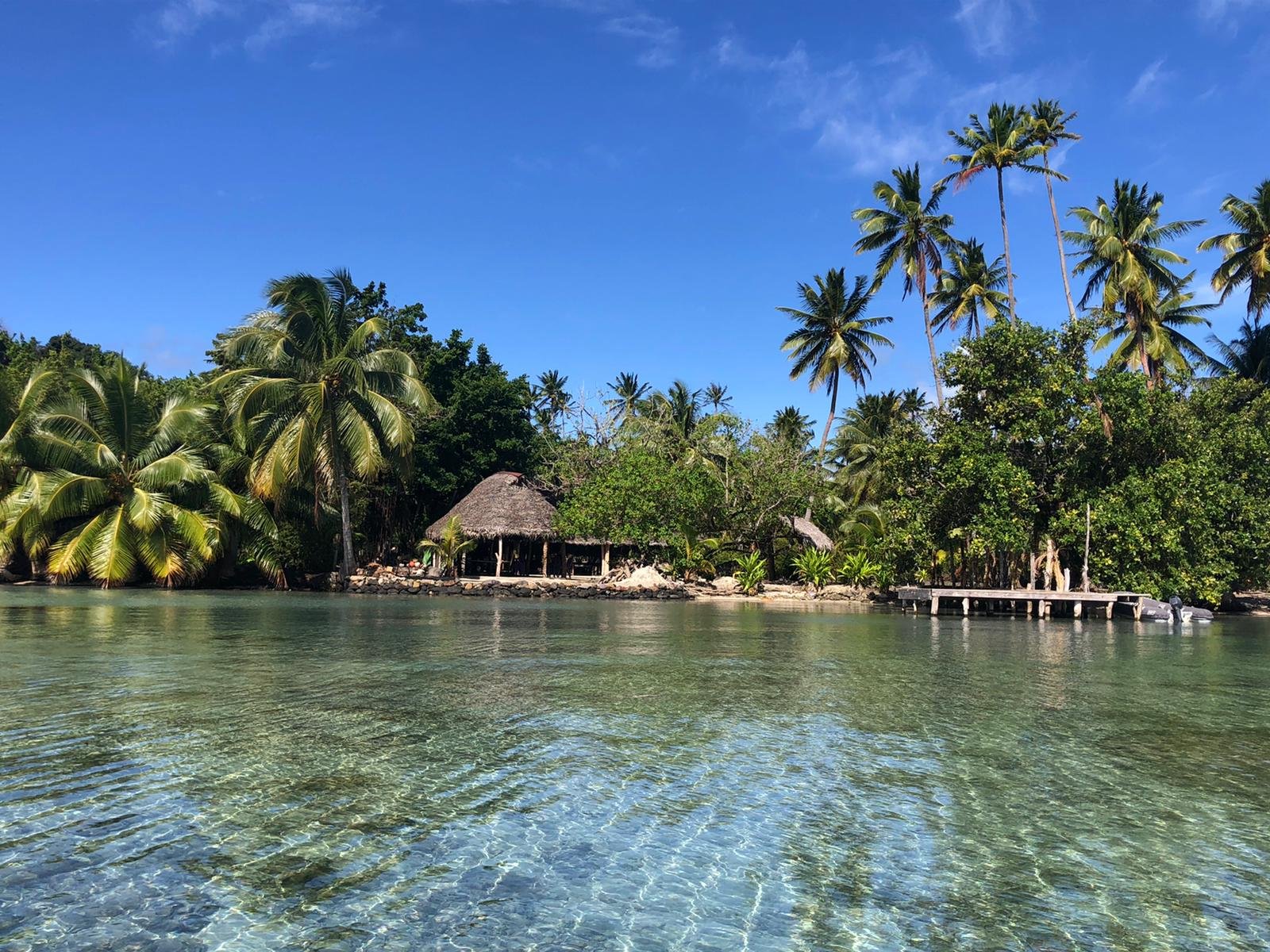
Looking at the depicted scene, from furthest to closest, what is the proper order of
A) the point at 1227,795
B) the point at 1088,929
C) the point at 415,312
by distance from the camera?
the point at 415,312 < the point at 1227,795 < the point at 1088,929

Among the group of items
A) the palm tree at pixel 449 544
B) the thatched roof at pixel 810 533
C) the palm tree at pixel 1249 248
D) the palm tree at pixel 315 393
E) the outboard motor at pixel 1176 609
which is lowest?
the outboard motor at pixel 1176 609

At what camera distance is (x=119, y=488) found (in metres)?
26.2

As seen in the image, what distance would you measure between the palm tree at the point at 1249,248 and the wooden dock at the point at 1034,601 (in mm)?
12945

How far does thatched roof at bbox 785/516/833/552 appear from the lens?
110 ft

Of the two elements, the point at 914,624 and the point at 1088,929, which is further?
the point at 914,624

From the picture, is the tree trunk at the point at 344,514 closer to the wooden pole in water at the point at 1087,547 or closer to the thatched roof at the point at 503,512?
the thatched roof at the point at 503,512

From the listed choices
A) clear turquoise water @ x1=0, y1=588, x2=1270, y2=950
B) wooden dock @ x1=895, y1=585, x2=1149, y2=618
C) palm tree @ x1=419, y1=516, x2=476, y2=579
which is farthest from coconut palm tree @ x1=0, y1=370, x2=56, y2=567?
wooden dock @ x1=895, y1=585, x2=1149, y2=618

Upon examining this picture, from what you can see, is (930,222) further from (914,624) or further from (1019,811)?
(1019,811)

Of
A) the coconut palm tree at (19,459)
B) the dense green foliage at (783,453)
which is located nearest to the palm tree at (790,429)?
the dense green foliage at (783,453)

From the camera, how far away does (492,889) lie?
13.1 feet

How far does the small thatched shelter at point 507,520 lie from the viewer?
1237 inches

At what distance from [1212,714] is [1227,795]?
355 centimetres

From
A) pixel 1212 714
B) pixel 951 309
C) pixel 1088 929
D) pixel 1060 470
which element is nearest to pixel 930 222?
pixel 951 309

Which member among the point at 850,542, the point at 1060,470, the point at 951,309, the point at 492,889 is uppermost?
the point at 951,309
